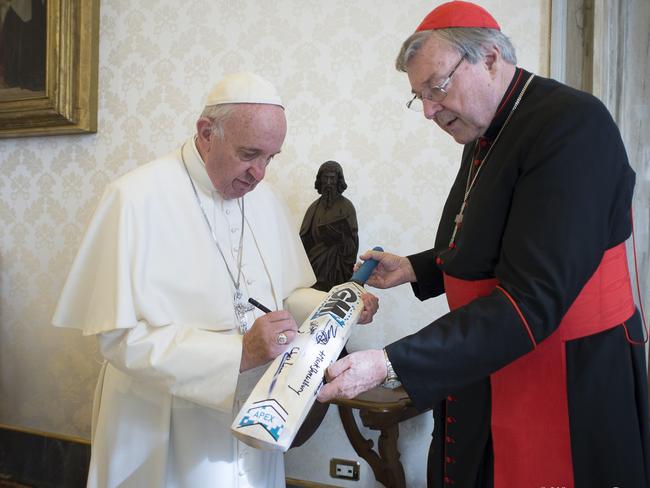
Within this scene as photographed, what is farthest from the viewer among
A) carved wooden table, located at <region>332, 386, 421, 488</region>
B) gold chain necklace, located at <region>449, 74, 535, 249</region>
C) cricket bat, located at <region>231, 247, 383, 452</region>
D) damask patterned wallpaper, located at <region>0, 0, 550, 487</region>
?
damask patterned wallpaper, located at <region>0, 0, 550, 487</region>

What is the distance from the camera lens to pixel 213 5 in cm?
292

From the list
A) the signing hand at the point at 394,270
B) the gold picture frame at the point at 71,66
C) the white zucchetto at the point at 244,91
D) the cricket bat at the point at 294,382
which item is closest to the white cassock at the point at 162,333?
the white zucchetto at the point at 244,91

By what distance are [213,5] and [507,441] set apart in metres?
2.62

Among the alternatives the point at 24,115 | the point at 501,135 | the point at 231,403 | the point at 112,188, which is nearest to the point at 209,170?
the point at 112,188

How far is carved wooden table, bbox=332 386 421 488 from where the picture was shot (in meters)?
2.12

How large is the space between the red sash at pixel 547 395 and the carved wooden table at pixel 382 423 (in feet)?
2.96

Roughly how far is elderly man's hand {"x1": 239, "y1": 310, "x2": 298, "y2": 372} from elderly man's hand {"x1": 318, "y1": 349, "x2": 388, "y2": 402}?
0.24 metres

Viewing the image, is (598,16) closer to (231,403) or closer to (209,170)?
(209,170)

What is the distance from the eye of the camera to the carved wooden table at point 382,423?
2.12m

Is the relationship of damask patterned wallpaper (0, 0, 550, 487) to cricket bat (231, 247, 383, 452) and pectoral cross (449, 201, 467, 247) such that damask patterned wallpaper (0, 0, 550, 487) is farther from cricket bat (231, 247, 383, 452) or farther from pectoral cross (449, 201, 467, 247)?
cricket bat (231, 247, 383, 452)

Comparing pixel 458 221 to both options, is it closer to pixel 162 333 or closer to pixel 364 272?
pixel 364 272

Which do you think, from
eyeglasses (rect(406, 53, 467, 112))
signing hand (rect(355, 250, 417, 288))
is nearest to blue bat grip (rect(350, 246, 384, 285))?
signing hand (rect(355, 250, 417, 288))

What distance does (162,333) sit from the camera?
5.02 feet

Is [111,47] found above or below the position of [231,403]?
above
